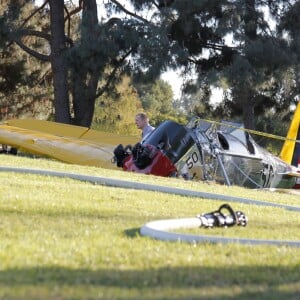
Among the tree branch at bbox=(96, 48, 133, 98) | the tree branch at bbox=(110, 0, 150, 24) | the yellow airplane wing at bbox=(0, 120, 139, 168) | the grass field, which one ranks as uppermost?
the tree branch at bbox=(110, 0, 150, 24)

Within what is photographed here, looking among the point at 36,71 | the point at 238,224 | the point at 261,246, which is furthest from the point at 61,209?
the point at 36,71

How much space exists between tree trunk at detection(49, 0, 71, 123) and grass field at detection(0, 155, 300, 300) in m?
19.5

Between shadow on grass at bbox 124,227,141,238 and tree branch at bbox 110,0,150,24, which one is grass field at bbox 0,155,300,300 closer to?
shadow on grass at bbox 124,227,141,238

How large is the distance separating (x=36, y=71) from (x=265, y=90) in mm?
10835

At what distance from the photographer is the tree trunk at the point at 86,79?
25297mm

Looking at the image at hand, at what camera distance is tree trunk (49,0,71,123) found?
27.6m

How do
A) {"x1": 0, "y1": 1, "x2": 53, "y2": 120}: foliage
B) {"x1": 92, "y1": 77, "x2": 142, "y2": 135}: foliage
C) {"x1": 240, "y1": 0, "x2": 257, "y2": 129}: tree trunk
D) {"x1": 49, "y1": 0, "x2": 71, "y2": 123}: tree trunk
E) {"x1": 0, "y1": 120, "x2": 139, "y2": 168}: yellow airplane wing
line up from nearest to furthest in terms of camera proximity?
{"x1": 0, "y1": 120, "x2": 139, "y2": 168}: yellow airplane wing, {"x1": 240, "y1": 0, "x2": 257, "y2": 129}: tree trunk, {"x1": 49, "y1": 0, "x2": 71, "y2": 123}: tree trunk, {"x1": 0, "y1": 1, "x2": 53, "y2": 120}: foliage, {"x1": 92, "y1": 77, "x2": 142, "y2": 135}: foliage

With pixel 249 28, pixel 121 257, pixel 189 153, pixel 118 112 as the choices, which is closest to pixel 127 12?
pixel 249 28

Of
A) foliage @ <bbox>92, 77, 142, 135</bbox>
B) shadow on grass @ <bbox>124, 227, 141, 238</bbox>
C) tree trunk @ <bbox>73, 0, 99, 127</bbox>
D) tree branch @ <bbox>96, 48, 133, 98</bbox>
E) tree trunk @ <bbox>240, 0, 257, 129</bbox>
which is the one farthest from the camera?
foliage @ <bbox>92, 77, 142, 135</bbox>

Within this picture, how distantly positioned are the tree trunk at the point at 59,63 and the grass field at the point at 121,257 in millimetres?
19506

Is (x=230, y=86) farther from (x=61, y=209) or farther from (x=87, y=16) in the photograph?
(x=61, y=209)

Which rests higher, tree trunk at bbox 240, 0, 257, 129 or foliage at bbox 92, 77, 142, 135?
tree trunk at bbox 240, 0, 257, 129

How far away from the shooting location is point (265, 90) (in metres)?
27.6

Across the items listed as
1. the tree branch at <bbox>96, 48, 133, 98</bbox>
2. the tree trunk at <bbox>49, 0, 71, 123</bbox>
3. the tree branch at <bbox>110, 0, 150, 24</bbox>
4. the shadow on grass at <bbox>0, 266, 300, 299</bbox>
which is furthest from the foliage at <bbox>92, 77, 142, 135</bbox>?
the shadow on grass at <bbox>0, 266, 300, 299</bbox>
